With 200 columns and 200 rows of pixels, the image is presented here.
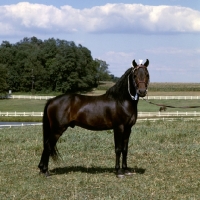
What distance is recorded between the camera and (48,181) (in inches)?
361

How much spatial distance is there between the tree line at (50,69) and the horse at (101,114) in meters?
74.1

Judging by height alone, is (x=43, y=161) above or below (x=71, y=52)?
below

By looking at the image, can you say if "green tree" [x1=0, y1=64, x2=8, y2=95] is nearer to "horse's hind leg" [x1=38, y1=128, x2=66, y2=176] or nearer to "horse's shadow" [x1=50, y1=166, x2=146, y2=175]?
"horse's shadow" [x1=50, y1=166, x2=146, y2=175]

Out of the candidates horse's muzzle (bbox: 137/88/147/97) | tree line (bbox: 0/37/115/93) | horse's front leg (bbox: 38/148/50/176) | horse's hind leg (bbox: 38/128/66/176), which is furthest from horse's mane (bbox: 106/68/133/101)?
tree line (bbox: 0/37/115/93)

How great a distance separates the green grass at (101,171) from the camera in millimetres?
8039

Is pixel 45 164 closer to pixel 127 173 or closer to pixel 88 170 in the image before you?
pixel 88 170

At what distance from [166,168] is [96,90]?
3204 inches

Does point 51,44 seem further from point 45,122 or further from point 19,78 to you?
point 45,122

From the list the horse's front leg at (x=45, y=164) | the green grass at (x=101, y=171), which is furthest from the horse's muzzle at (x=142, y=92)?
the horse's front leg at (x=45, y=164)

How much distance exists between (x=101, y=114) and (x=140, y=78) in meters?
1.28

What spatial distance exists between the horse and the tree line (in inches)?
2917

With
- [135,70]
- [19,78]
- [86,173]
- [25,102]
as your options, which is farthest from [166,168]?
[19,78]

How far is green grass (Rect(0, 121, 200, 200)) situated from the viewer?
8039 millimetres

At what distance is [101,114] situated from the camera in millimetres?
9602
